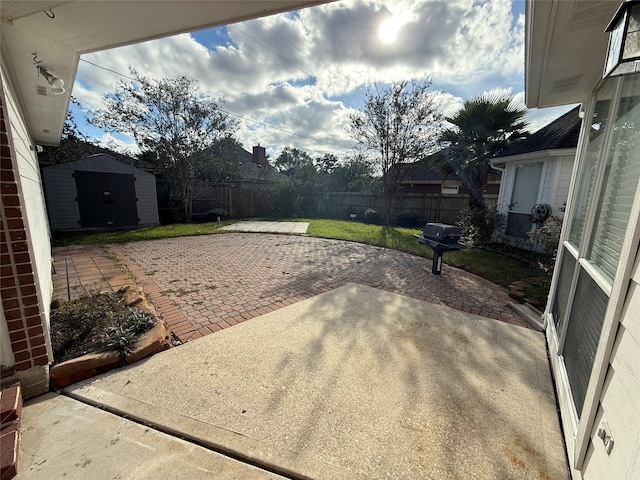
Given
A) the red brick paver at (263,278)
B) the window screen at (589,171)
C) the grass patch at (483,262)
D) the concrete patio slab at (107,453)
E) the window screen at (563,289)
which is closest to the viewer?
the concrete patio slab at (107,453)

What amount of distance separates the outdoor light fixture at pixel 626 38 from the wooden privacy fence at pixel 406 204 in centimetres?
1097

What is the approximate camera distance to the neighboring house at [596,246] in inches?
44.2

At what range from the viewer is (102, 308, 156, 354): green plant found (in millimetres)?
2266

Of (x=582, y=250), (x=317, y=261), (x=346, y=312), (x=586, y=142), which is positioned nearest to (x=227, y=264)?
(x=317, y=261)

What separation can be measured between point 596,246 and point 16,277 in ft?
13.5

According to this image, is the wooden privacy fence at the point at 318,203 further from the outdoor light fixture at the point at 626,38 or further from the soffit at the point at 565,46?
the outdoor light fixture at the point at 626,38

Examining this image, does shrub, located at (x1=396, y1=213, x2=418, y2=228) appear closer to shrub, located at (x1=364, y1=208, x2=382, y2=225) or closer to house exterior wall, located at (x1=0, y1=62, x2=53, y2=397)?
shrub, located at (x1=364, y1=208, x2=382, y2=225)

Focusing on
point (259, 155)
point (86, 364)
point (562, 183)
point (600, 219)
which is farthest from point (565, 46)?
point (259, 155)

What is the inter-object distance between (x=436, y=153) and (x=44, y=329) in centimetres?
1272

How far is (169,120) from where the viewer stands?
11.5 metres

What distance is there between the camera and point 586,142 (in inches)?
104

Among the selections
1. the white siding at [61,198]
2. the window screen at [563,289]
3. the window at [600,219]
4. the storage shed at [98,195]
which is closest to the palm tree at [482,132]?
the window screen at [563,289]

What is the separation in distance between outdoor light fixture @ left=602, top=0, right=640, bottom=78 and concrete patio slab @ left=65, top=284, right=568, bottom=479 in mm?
2171

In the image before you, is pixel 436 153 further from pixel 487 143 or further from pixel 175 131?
pixel 175 131
